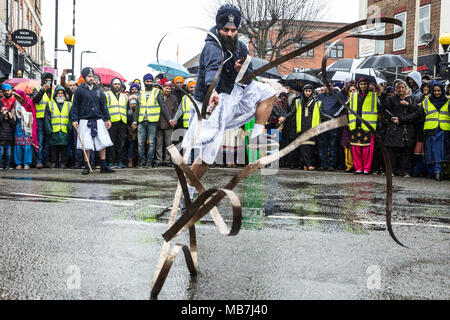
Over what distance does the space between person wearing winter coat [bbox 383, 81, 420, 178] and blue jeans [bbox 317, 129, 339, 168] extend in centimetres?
138

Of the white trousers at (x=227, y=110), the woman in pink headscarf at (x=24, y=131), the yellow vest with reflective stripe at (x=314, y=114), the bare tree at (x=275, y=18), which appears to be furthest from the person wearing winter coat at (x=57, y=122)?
the bare tree at (x=275, y=18)

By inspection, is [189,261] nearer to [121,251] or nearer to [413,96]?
[121,251]

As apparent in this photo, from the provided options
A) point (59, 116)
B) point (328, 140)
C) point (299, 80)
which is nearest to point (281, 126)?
point (328, 140)

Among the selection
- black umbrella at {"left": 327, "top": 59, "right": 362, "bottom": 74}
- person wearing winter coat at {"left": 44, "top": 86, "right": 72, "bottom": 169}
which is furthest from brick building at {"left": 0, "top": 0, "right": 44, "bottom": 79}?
black umbrella at {"left": 327, "top": 59, "right": 362, "bottom": 74}

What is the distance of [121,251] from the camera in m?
3.70

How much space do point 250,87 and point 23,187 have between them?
178 inches

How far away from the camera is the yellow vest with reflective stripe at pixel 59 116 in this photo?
1255 cm

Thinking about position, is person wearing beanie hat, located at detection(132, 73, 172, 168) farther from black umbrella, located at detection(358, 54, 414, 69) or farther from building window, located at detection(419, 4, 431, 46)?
building window, located at detection(419, 4, 431, 46)

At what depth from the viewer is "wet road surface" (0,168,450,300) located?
289 cm

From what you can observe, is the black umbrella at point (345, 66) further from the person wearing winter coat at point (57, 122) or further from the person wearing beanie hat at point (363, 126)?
the person wearing winter coat at point (57, 122)

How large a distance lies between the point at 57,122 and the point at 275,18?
25473 millimetres

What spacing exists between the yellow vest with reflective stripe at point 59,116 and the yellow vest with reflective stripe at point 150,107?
1.72 m

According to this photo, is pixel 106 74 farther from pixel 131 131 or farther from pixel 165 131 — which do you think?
pixel 165 131
